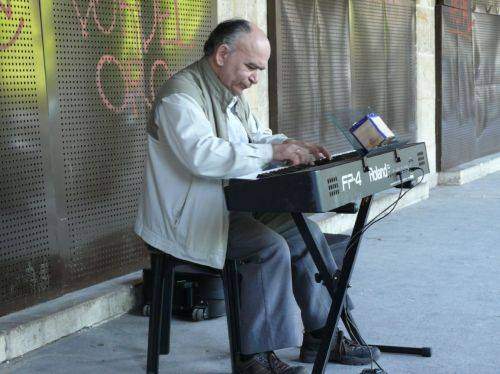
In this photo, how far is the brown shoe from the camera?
3.50m

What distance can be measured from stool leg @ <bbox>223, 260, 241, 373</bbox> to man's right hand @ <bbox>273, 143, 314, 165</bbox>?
0.47 meters

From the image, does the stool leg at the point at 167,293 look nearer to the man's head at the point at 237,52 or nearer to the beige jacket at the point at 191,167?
the beige jacket at the point at 191,167

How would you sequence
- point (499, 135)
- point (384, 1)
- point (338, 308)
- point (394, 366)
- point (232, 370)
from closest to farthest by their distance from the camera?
1. point (338, 308)
2. point (232, 370)
3. point (394, 366)
4. point (384, 1)
5. point (499, 135)

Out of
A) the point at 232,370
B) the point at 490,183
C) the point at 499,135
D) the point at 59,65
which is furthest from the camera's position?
the point at 499,135

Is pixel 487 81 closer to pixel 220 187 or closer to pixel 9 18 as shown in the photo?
pixel 9 18

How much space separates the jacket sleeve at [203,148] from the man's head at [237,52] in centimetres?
30

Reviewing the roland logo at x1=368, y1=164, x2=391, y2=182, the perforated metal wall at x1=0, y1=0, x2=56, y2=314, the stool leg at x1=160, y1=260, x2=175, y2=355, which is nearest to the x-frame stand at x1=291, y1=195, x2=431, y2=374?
the roland logo at x1=368, y1=164, x2=391, y2=182

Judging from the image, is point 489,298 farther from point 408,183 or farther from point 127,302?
point 127,302

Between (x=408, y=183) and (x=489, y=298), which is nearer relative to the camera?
(x=408, y=183)

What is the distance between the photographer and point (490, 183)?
393 inches

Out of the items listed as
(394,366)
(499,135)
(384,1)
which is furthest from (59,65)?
(499,135)

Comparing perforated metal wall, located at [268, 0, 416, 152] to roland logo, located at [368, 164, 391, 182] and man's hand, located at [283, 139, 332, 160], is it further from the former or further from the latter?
roland logo, located at [368, 164, 391, 182]

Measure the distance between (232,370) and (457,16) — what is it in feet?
25.2

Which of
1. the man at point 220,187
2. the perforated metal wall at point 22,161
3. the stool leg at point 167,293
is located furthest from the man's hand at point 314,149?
the perforated metal wall at point 22,161
